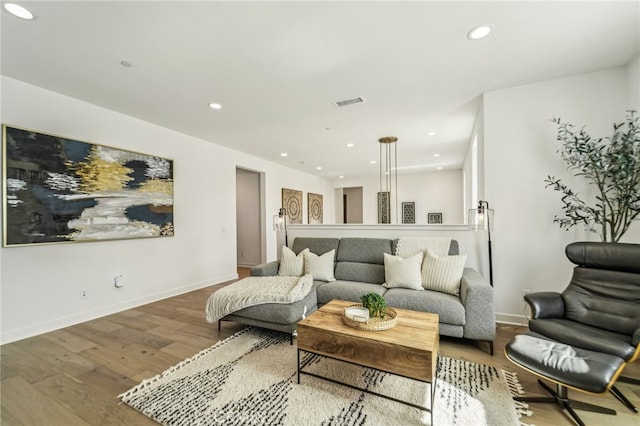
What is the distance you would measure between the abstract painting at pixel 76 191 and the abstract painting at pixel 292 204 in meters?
3.35

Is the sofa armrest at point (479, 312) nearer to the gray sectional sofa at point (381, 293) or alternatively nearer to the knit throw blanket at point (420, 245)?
the gray sectional sofa at point (381, 293)

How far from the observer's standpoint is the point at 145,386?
1967 millimetres

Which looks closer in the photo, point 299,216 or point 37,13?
point 37,13

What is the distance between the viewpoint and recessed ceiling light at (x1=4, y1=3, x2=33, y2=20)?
183cm

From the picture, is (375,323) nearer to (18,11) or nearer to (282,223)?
(282,223)

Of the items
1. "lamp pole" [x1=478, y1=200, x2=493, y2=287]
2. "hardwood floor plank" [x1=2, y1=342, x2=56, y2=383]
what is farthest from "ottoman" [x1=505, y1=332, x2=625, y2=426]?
"hardwood floor plank" [x1=2, y1=342, x2=56, y2=383]

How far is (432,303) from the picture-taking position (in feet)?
8.26

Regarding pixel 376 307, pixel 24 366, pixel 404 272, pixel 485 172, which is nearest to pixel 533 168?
pixel 485 172

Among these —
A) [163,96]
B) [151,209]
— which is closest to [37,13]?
[163,96]

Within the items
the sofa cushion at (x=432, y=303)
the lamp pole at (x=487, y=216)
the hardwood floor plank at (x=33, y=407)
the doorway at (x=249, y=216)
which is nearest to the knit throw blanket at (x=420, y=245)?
the lamp pole at (x=487, y=216)

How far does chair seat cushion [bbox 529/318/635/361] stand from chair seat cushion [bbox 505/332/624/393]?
0.08m

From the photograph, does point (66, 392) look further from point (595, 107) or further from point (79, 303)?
point (595, 107)

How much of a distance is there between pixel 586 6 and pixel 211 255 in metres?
5.47

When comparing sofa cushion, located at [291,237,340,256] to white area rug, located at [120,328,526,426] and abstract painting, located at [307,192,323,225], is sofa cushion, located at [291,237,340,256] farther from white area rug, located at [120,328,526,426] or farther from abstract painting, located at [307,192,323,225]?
abstract painting, located at [307,192,323,225]
